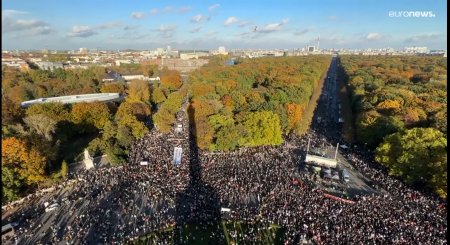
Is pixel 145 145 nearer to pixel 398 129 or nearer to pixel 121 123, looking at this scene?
pixel 121 123

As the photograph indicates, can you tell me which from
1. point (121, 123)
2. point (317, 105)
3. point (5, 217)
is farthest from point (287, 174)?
point (317, 105)

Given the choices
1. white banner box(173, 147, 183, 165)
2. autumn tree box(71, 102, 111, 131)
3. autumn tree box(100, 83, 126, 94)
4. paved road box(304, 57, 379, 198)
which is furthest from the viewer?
autumn tree box(100, 83, 126, 94)

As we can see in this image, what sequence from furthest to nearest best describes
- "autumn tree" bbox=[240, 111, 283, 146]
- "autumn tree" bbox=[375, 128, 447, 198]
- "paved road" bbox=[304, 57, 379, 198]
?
"autumn tree" bbox=[240, 111, 283, 146] < "paved road" bbox=[304, 57, 379, 198] < "autumn tree" bbox=[375, 128, 447, 198]

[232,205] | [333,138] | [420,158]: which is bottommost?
[232,205]

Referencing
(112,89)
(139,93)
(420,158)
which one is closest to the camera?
(420,158)

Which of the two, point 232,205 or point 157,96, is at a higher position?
point 157,96

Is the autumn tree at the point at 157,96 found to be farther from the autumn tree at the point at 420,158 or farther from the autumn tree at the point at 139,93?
the autumn tree at the point at 420,158

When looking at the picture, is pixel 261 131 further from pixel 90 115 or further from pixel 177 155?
pixel 90 115

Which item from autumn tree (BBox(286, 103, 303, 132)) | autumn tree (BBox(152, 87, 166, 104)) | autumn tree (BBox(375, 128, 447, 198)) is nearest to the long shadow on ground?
autumn tree (BBox(375, 128, 447, 198))

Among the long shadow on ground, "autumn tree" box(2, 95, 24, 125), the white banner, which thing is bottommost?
the long shadow on ground

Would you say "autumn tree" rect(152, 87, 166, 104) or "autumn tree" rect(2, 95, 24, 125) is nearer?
"autumn tree" rect(2, 95, 24, 125)

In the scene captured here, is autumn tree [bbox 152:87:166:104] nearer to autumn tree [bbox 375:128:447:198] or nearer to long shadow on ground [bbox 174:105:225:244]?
long shadow on ground [bbox 174:105:225:244]

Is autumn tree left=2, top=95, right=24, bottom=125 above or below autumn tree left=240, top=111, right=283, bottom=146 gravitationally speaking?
above

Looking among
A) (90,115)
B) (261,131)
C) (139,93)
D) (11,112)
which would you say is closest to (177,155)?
(261,131)
